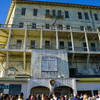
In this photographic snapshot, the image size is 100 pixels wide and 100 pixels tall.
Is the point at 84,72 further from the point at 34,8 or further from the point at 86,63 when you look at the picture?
the point at 34,8

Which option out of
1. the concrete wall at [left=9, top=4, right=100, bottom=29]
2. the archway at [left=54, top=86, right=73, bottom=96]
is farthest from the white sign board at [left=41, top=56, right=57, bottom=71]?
the concrete wall at [left=9, top=4, right=100, bottom=29]

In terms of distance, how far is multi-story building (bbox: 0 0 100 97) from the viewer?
1462 cm

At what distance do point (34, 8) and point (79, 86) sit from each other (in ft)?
60.3

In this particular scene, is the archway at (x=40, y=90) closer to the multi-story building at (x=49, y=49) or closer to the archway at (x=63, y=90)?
the multi-story building at (x=49, y=49)

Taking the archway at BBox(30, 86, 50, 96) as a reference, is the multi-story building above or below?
above

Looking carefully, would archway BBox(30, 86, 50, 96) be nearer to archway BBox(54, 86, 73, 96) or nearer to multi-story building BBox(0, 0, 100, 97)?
multi-story building BBox(0, 0, 100, 97)

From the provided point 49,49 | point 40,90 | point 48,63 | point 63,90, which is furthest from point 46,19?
point 63,90

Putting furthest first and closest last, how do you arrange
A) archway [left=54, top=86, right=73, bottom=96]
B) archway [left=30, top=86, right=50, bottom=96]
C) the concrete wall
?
the concrete wall
archway [left=54, top=86, right=73, bottom=96]
archway [left=30, top=86, right=50, bottom=96]

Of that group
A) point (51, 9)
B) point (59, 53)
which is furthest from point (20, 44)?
point (51, 9)

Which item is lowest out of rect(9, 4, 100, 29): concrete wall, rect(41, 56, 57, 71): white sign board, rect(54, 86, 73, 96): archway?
rect(54, 86, 73, 96): archway

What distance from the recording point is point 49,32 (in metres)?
20.3

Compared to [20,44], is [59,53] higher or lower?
lower

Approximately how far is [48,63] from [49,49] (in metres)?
2.26

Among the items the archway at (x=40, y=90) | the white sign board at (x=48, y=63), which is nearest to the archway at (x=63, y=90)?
the archway at (x=40, y=90)
